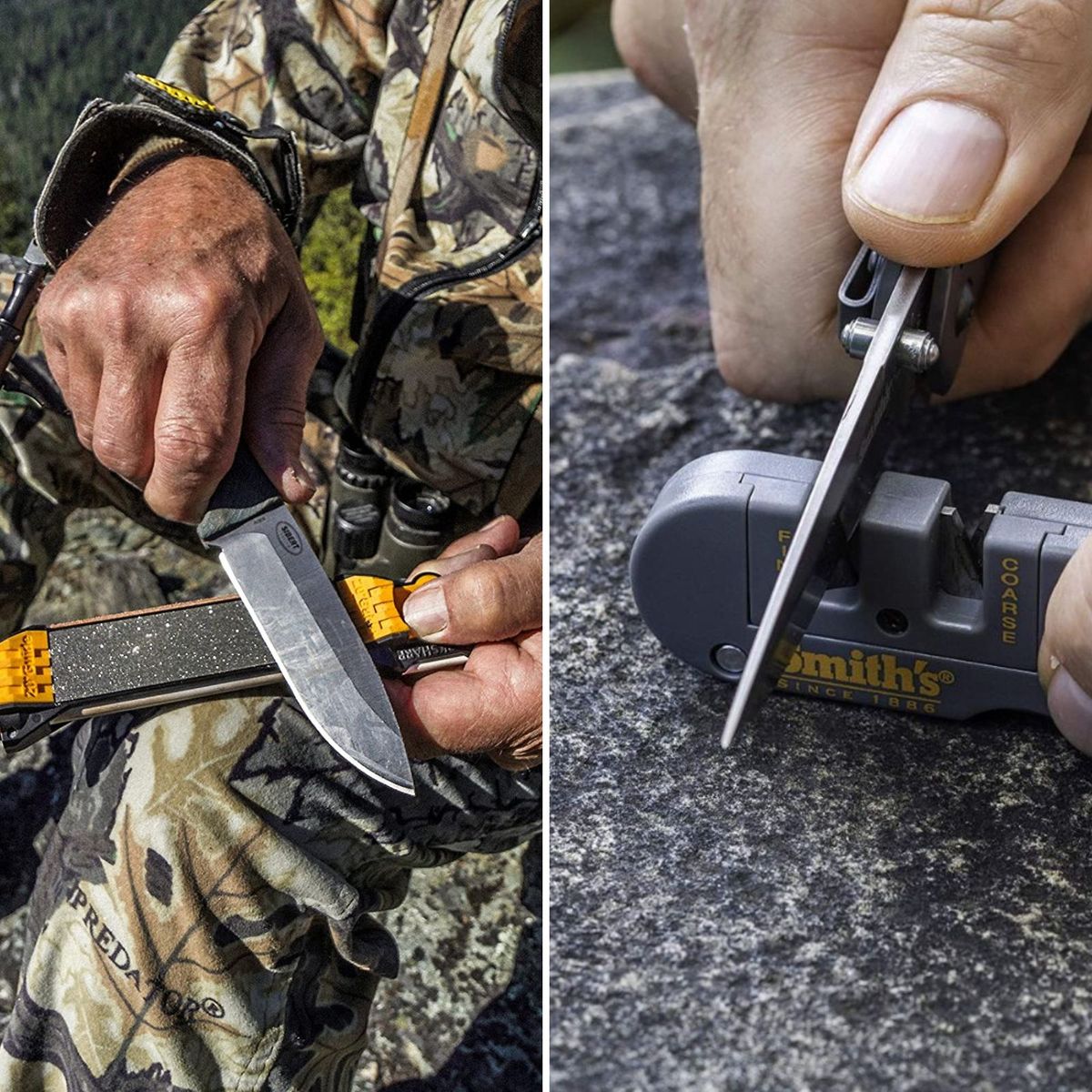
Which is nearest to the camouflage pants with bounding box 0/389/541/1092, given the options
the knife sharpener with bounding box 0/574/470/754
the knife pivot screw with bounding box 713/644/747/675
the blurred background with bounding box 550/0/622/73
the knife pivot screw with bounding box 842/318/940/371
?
the knife sharpener with bounding box 0/574/470/754

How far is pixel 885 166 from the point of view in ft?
2.48

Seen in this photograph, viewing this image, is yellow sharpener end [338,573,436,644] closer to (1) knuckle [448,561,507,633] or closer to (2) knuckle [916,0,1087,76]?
(1) knuckle [448,561,507,633]

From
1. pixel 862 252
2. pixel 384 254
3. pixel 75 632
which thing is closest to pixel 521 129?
pixel 384 254

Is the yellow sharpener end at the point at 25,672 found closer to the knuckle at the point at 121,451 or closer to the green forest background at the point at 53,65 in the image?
the knuckle at the point at 121,451

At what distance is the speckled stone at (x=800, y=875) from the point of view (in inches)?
23.1

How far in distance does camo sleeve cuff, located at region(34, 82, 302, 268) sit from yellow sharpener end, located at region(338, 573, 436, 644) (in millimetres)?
228

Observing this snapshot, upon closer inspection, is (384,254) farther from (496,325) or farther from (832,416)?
(832,416)

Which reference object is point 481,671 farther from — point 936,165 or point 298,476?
point 936,165

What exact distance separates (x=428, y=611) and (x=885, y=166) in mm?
322

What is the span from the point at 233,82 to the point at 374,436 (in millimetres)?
251

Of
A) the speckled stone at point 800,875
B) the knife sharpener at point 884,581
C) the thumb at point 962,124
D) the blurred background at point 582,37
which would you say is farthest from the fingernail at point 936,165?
the blurred background at point 582,37

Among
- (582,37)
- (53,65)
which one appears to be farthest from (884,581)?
(582,37)

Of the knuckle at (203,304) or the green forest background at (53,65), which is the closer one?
the knuckle at (203,304)

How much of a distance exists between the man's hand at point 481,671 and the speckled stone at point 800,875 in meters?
0.04
